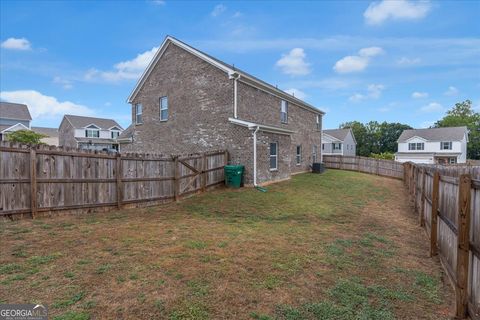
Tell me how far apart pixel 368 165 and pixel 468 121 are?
5248cm

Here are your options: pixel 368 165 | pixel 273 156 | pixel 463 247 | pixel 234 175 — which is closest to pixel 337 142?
pixel 368 165

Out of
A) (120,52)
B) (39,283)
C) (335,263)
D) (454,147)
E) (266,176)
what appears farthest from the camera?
(454,147)

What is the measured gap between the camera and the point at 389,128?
66000 mm

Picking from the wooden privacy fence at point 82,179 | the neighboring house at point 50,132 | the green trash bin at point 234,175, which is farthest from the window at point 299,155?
the neighboring house at point 50,132

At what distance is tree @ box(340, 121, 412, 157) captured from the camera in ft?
213

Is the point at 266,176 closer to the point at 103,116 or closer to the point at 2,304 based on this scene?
the point at 2,304

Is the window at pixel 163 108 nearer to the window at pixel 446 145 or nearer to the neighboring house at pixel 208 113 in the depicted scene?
the neighboring house at pixel 208 113

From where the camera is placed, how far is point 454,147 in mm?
44031

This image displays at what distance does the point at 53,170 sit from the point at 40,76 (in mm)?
23893

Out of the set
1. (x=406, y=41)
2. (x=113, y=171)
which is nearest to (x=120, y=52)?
(x=113, y=171)

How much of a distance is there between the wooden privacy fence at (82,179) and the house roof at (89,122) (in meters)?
44.7

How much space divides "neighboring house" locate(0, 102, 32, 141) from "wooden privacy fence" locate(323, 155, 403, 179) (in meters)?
45.2

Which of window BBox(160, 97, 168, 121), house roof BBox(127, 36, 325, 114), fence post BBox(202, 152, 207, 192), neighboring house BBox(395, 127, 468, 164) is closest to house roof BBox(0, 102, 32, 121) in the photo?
house roof BBox(127, 36, 325, 114)

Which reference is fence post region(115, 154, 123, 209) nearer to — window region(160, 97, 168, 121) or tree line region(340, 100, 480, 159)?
window region(160, 97, 168, 121)
